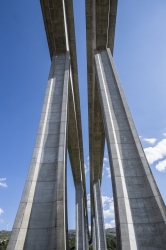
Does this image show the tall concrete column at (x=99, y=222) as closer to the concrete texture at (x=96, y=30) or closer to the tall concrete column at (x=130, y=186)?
the concrete texture at (x=96, y=30)

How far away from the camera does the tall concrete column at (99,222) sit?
97.9ft

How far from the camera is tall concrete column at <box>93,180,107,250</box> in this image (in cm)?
2985

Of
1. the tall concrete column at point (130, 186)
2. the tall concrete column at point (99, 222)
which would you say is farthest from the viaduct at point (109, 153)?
the tall concrete column at point (99, 222)

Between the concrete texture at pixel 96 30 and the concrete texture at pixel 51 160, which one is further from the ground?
the concrete texture at pixel 96 30

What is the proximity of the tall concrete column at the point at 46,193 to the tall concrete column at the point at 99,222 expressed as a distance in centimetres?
2621

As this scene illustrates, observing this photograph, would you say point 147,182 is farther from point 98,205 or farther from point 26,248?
point 98,205

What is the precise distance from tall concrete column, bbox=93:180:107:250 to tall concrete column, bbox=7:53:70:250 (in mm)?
26208

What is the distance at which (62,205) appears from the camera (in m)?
7.96

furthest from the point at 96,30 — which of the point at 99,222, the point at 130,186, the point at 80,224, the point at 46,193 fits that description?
the point at 99,222

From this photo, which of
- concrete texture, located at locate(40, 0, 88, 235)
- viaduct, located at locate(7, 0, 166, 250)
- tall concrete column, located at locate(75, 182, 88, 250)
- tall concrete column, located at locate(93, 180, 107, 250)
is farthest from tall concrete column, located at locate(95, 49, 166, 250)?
tall concrete column, located at locate(93, 180, 107, 250)

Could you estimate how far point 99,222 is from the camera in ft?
103

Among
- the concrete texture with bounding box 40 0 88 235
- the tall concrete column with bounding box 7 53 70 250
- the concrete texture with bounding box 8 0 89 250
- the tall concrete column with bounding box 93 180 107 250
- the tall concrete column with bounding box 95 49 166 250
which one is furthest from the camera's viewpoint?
the tall concrete column with bounding box 93 180 107 250

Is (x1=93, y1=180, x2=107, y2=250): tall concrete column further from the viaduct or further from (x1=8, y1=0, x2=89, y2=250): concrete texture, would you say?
(x1=8, y1=0, x2=89, y2=250): concrete texture

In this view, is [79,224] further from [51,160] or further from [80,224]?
[51,160]
